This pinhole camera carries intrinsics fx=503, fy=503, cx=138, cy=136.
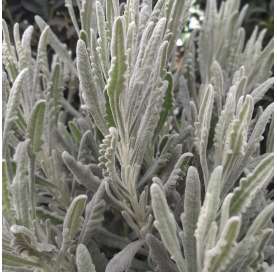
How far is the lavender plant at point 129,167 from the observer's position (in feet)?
2.01

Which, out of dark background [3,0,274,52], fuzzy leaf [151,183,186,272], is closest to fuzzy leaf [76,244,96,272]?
fuzzy leaf [151,183,186,272]

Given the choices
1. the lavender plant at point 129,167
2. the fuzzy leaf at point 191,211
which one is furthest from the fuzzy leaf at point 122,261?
the fuzzy leaf at point 191,211

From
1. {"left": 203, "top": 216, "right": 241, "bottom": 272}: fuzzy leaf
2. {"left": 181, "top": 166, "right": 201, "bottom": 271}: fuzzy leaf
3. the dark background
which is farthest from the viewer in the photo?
the dark background

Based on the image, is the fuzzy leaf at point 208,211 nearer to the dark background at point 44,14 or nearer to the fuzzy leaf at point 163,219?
the fuzzy leaf at point 163,219

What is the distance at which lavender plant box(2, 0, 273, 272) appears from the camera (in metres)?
0.61

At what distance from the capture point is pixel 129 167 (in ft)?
2.47

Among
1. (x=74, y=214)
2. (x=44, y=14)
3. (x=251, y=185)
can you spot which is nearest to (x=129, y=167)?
(x=74, y=214)

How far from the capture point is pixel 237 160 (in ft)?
2.29

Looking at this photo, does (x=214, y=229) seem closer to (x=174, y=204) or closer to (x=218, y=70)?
(x=174, y=204)

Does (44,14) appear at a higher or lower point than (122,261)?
higher

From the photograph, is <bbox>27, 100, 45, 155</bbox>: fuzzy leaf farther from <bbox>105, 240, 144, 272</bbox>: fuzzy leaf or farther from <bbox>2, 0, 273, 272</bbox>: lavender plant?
<bbox>105, 240, 144, 272</bbox>: fuzzy leaf

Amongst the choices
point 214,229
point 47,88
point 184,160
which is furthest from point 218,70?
point 214,229

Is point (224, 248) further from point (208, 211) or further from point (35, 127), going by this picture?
point (35, 127)

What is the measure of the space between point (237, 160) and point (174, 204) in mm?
222
